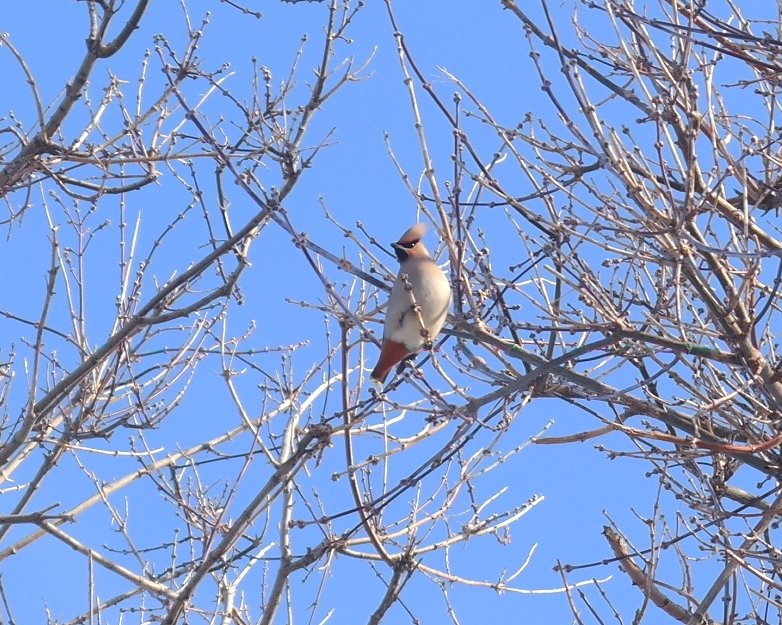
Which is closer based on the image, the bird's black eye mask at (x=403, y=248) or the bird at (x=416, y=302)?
the bird at (x=416, y=302)

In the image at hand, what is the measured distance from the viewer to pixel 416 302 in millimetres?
4715

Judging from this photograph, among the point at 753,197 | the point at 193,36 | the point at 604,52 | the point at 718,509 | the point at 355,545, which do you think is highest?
the point at 193,36

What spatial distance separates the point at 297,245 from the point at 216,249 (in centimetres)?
132

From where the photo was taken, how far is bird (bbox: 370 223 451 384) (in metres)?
4.90

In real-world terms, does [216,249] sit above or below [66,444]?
above

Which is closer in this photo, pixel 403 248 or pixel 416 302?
pixel 416 302

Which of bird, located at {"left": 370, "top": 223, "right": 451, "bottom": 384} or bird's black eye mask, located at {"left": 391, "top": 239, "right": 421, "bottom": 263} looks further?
bird's black eye mask, located at {"left": 391, "top": 239, "right": 421, "bottom": 263}

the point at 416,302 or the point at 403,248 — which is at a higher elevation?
the point at 403,248

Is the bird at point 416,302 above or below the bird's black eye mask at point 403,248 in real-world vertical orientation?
below

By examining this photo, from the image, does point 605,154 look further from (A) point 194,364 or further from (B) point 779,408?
(A) point 194,364

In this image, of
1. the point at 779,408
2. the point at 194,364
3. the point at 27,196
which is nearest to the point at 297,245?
the point at 779,408

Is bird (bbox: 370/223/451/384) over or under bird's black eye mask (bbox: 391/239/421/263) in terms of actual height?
under

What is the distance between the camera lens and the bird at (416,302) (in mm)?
4898

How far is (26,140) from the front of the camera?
5109 millimetres
